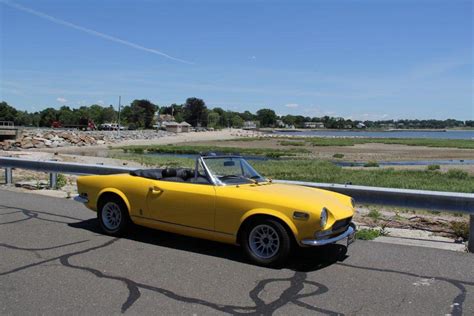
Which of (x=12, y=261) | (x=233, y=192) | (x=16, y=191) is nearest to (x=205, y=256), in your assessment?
(x=233, y=192)

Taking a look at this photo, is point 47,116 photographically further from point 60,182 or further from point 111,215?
point 111,215

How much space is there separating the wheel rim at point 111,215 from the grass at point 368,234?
3.66m

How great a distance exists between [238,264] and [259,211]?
71cm

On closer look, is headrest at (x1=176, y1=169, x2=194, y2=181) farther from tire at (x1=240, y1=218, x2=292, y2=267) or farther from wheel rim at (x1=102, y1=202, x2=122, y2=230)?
tire at (x1=240, y1=218, x2=292, y2=267)

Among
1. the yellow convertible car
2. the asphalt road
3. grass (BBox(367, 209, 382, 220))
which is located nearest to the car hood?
the yellow convertible car

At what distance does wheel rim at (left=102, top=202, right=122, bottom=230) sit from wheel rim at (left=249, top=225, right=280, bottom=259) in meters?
2.33

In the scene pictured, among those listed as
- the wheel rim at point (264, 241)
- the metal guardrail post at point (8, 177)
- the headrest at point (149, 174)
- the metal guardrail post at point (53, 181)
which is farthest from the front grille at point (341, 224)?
the metal guardrail post at point (8, 177)

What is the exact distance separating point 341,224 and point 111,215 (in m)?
3.48

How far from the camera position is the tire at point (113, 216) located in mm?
7066

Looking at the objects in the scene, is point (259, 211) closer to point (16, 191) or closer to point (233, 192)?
point (233, 192)

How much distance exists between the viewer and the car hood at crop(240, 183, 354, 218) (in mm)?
5617

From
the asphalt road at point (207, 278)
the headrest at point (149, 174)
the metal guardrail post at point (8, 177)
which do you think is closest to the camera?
the asphalt road at point (207, 278)

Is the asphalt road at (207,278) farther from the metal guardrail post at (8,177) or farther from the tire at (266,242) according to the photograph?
the metal guardrail post at (8,177)

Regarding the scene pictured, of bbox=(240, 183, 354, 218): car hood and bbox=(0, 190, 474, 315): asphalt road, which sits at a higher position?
bbox=(240, 183, 354, 218): car hood
